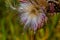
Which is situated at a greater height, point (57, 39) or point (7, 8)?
point (7, 8)

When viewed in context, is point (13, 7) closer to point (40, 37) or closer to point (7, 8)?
point (7, 8)

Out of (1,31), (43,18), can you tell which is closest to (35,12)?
(43,18)

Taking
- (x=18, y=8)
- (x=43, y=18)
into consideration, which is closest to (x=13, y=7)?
(x=18, y=8)

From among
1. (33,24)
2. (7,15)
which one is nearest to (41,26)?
(33,24)

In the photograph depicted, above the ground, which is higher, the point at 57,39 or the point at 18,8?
the point at 18,8

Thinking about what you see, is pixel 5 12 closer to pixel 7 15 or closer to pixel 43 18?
pixel 7 15

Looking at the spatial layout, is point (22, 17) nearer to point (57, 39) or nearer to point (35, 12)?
point (35, 12)
